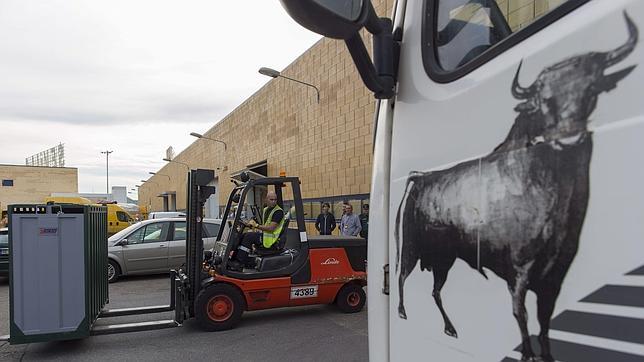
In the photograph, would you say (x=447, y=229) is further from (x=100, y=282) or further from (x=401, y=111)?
(x=100, y=282)

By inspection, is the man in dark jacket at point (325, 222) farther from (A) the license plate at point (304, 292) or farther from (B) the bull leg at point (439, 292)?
(B) the bull leg at point (439, 292)

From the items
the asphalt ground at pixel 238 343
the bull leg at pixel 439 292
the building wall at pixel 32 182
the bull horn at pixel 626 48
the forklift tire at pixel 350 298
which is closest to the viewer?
the bull horn at pixel 626 48

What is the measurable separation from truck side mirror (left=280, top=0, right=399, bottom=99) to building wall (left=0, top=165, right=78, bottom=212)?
7054 centimetres

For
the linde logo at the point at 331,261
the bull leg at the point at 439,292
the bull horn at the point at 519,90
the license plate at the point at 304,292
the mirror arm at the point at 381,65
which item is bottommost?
the license plate at the point at 304,292

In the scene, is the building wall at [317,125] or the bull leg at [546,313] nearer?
the bull leg at [546,313]

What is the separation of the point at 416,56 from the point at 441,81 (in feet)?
0.65

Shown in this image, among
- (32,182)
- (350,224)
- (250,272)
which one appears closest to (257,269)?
(250,272)

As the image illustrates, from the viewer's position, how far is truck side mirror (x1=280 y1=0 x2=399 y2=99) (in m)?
A: 1.41

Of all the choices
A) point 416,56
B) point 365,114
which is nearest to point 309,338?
point 416,56

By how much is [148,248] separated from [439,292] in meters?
10.8

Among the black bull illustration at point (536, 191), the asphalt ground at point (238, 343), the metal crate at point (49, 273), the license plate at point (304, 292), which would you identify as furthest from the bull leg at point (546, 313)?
the license plate at point (304, 292)

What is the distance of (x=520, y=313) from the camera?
1127mm

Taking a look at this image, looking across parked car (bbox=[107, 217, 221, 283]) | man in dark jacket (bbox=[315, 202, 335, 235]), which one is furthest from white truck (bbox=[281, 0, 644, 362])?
man in dark jacket (bbox=[315, 202, 335, 235])

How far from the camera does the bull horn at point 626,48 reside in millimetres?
952
